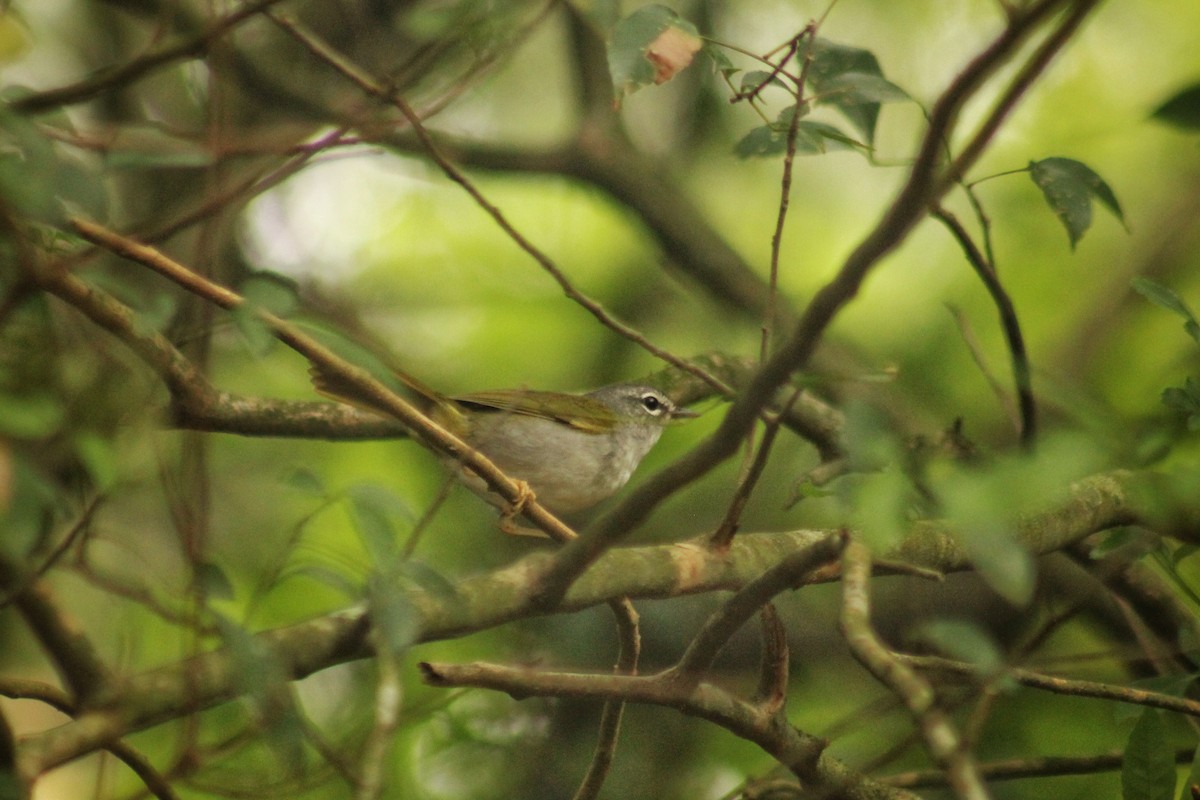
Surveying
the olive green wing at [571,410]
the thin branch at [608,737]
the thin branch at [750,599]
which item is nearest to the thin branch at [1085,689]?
the thin branch at [750,599]

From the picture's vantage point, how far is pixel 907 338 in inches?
274

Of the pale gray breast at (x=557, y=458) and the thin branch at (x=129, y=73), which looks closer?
the thin branch at (x=129, y=73)

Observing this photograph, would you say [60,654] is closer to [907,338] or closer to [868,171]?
[907,338]

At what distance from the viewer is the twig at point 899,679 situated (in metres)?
1.58

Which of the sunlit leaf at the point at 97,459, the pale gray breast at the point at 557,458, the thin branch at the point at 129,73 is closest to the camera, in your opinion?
the sunlit leaf at the point at 97,459

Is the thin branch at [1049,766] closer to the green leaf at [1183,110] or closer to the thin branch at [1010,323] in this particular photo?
the thin branch at [1010,323]

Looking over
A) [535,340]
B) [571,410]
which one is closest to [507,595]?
[571,410]

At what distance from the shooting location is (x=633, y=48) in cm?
246

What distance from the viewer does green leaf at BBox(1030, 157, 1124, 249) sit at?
2.74 meters

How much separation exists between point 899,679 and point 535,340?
6.23 metres

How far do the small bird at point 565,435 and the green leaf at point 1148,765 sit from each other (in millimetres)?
2515

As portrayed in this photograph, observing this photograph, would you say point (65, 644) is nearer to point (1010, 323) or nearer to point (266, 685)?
point (266, 685)

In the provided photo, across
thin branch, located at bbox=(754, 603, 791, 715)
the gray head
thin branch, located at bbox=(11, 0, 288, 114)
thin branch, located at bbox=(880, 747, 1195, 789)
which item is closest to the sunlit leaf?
thin branch, located at bbox=(11, 0, 288, 114)

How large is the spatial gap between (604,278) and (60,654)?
5.83 m
